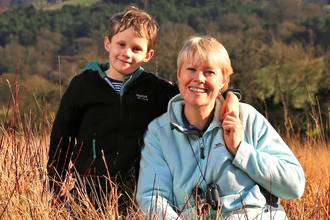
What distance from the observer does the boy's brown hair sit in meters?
2.39

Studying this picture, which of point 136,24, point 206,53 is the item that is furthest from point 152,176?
point 136,24

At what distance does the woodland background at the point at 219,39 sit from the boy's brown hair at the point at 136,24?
45.3 feet

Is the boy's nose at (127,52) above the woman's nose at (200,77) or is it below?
above

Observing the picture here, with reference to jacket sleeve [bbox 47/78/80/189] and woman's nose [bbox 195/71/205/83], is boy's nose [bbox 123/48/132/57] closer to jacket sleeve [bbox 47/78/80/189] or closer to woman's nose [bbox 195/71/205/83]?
jacket sleeve [bbox 47/78/80/189]

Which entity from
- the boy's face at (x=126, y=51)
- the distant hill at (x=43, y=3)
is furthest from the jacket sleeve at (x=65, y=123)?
the distant hill at (x=43, y=3)

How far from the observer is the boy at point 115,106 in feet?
7.88

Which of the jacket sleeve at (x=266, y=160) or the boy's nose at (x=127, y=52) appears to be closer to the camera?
the jacket sleeve at (x=266, y=160)

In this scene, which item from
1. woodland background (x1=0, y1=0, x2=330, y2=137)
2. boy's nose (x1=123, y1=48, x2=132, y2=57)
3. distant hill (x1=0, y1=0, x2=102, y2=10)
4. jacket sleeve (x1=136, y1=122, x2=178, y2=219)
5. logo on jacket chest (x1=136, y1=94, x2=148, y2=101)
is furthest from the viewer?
distant hill (x1=0, y1=0, x2=102, y2=10)

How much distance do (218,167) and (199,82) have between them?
53 cm

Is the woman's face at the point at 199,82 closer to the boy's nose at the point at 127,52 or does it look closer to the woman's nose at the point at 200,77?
the woman's nose at the point at 200,77

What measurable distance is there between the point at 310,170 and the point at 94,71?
2.25 meters

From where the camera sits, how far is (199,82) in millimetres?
2076

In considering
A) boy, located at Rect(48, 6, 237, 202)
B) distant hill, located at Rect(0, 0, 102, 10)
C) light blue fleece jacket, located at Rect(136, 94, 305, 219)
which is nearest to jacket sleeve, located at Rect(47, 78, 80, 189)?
boy, located at Rect(48, 6, 237, 202)

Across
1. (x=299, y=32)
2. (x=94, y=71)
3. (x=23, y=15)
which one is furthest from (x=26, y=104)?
(x=23, y=15)
